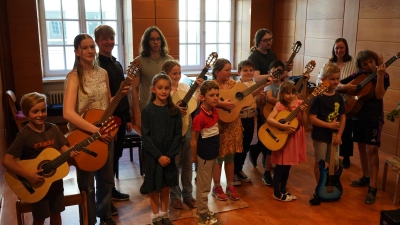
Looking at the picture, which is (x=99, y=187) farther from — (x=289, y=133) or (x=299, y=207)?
(x=299, y=207)

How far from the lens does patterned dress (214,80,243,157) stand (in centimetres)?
331

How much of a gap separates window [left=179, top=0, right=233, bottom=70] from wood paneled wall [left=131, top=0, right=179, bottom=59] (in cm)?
66

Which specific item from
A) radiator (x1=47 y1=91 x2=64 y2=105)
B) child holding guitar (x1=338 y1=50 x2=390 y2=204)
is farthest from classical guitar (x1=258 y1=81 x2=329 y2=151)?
radiator (x1=47 y1=91 x2=64 y2=105)

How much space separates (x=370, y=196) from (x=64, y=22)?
16.7ft

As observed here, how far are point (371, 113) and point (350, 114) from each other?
0.60 ft

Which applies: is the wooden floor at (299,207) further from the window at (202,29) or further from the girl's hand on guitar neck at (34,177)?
the window at (202,29)

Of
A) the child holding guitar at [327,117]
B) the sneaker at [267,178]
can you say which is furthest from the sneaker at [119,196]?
the child holding guitar at [327,117]

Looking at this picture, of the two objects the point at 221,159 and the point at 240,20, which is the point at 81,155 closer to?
the point at 221,159

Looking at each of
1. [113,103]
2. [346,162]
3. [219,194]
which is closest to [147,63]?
[113,103]

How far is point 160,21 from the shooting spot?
242 inches

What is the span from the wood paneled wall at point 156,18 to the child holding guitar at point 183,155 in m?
3.06

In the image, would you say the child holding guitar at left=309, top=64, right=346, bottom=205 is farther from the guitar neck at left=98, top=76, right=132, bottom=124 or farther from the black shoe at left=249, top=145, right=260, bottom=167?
the guitar neck at left=98, top=76, right=132, bottom=124

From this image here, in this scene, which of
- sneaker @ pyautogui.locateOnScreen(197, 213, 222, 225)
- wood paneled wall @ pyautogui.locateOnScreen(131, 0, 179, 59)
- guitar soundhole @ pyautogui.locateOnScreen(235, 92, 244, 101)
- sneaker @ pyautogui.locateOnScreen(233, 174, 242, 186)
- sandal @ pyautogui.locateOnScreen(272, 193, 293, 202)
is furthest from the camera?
wood paneled wall @ pyautogui.locateOnScreen(131, 0, 179, 59)

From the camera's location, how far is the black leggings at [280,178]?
342 centimetres
